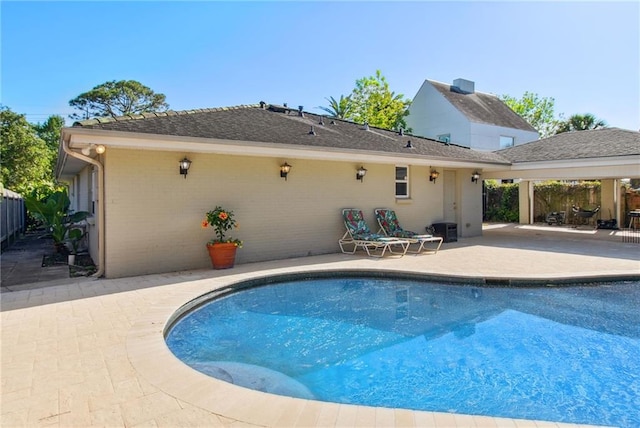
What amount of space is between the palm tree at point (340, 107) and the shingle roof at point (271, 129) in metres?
19.0

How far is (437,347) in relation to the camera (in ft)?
17.4

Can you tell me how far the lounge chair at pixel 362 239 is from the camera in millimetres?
10969

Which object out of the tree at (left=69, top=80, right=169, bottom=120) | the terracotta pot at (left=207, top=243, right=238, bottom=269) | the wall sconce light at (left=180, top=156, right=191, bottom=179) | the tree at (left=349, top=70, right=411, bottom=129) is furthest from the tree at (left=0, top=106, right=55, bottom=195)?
the tree at (left=349, top=70, right=411, bottom=129)

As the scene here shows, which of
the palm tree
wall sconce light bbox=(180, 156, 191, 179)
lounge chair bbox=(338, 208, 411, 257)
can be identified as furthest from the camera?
the palm tree

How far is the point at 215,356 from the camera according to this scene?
491cm

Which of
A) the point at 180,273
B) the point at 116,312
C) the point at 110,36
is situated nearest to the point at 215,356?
the point at 116,312

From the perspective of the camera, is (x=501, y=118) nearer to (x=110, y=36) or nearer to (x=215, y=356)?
(x=110, y=36)

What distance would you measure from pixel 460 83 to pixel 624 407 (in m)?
28.9

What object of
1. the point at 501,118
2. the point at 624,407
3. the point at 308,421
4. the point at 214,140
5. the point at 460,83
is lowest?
the point at 624,407

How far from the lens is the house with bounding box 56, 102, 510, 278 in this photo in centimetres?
816

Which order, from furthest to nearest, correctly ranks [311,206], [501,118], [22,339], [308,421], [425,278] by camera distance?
[501,118]
[311,206]
[425,278]
[22,339]
[308,421]

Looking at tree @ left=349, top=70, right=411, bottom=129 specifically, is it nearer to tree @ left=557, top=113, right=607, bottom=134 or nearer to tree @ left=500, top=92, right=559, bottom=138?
tree @ left=557, top=113, right=607, bottom=134

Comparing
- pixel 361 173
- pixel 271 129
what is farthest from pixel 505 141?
pixel 271 129

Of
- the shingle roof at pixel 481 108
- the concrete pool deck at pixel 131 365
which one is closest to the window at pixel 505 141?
the shingle roof at pixel 481 108
